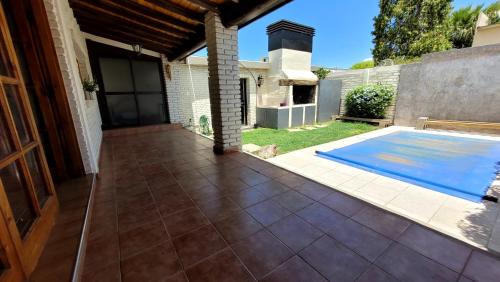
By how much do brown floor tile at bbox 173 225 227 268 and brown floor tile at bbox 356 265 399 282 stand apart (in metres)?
0.95

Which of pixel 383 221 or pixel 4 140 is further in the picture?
pixel 383 221

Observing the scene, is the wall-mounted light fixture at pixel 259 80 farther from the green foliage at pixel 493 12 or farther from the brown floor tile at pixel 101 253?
the green foliage at pixel 493 12

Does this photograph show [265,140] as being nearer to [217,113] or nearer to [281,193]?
[217,113]

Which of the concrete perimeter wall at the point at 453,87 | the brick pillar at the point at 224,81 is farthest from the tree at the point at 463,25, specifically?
the brick pillar at the point at 224,81

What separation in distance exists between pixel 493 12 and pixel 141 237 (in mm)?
20450

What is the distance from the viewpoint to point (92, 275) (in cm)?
129

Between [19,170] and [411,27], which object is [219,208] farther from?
[411,27]

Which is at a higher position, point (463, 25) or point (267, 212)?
point (463, 25)

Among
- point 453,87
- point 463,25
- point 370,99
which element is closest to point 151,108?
point 370,99

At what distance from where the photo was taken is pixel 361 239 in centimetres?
158

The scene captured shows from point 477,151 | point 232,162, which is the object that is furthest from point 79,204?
point 477,151

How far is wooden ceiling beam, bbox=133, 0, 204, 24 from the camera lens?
3121mm

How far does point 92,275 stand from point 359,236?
1917 millimetres

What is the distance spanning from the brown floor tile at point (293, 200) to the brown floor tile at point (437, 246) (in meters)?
0.82
